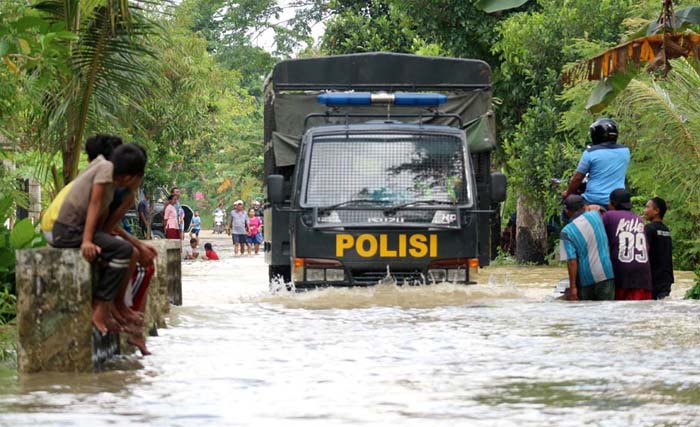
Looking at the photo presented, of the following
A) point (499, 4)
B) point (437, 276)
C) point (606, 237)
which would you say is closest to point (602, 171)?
point (606, 237)

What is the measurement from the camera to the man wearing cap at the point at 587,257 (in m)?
13.8

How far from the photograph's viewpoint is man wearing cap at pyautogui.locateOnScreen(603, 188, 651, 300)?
13883mm

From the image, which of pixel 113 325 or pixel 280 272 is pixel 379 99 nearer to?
pixel 280 272

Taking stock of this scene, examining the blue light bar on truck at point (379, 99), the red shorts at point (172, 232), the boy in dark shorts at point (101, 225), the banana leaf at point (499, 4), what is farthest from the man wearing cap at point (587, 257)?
the red shorts at point (172, 232)

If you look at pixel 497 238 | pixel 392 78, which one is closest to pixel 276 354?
pixel 392 78

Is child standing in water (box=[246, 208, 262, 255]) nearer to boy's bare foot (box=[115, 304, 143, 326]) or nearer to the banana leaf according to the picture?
the banana leaf

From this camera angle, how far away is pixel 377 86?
17.9 metres

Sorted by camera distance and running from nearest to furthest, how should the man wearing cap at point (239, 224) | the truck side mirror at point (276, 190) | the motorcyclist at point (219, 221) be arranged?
the truck side mirror at point (276, 190) → the man wearing cap at point (239, 224) → the motorcyclist at point (219, 221)

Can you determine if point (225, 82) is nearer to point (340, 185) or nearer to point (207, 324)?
point (340, 185)

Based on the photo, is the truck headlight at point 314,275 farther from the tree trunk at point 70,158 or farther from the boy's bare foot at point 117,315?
the boy's bare foot at point 117,315

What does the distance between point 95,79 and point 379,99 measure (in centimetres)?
Result: 323

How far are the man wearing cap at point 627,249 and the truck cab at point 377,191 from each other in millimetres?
1770

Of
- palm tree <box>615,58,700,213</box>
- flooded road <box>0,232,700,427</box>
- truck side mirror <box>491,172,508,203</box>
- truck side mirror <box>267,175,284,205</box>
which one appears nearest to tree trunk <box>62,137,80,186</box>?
truck side mirror <box>267,175,284,205</box>

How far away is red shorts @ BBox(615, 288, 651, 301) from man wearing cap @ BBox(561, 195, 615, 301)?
135 mm
